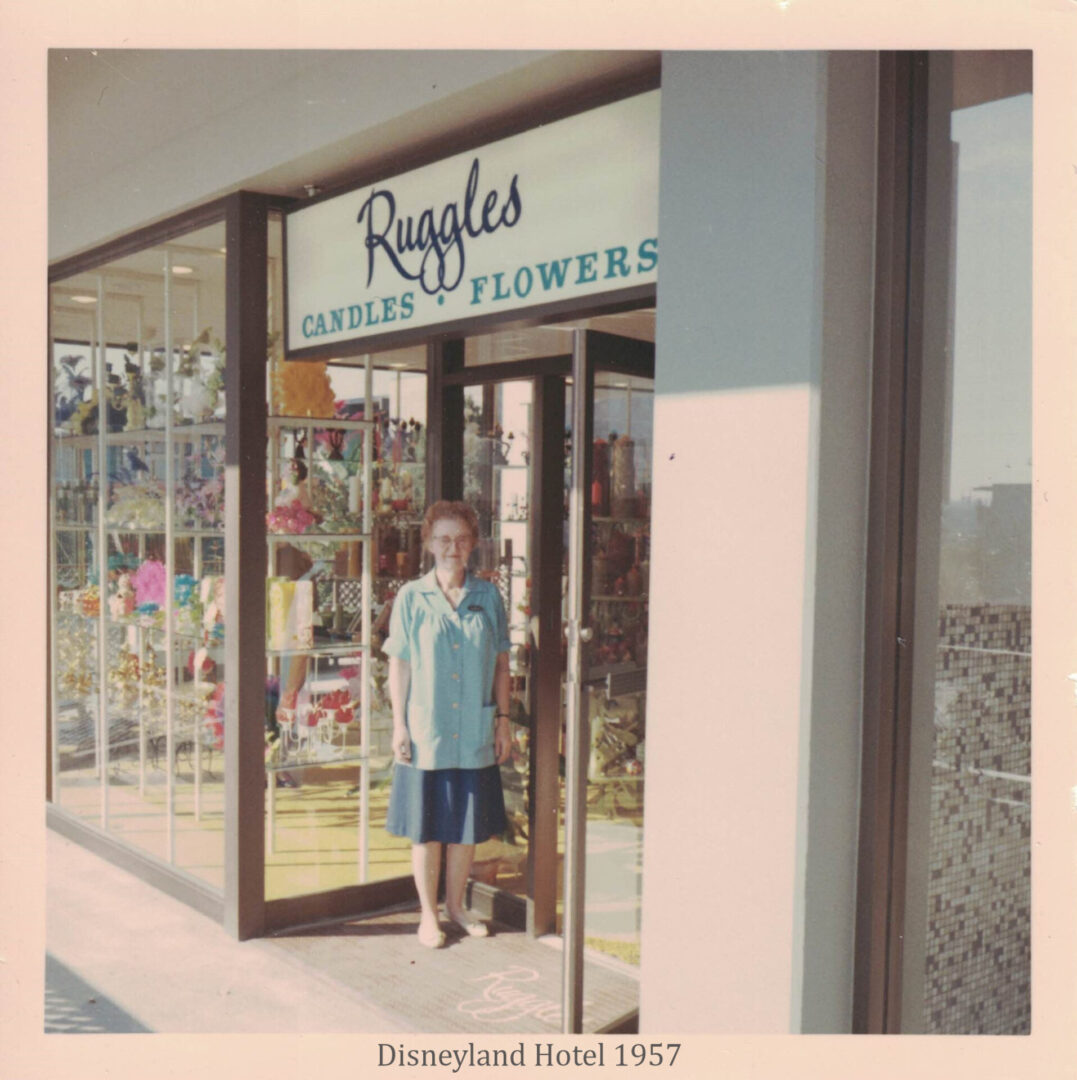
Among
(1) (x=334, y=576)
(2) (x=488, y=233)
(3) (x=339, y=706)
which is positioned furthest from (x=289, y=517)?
(2) (x=488, y=233)

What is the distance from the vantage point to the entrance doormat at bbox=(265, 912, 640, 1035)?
10.7 ft

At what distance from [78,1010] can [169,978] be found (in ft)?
1.08

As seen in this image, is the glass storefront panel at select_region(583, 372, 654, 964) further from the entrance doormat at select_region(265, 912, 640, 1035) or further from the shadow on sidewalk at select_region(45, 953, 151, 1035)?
the shadow on sidewalk at select_region(45, 953, 151, 1035)

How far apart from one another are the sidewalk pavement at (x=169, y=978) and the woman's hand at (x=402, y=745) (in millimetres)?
779

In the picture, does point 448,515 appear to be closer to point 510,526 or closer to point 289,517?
point 510,526

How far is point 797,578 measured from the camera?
212 centimetres

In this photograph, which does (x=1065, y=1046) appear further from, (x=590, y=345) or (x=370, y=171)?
(x=370, y=171)

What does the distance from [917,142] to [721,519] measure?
0.87m

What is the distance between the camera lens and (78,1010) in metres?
3.37

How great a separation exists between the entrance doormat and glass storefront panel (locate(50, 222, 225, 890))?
70 centimetres

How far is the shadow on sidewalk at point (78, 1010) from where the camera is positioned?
10.6ft

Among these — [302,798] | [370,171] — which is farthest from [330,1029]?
[370,171]

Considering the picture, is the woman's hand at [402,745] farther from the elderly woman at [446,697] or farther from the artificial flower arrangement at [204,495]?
the artificial flower arrangement at [204,495]
